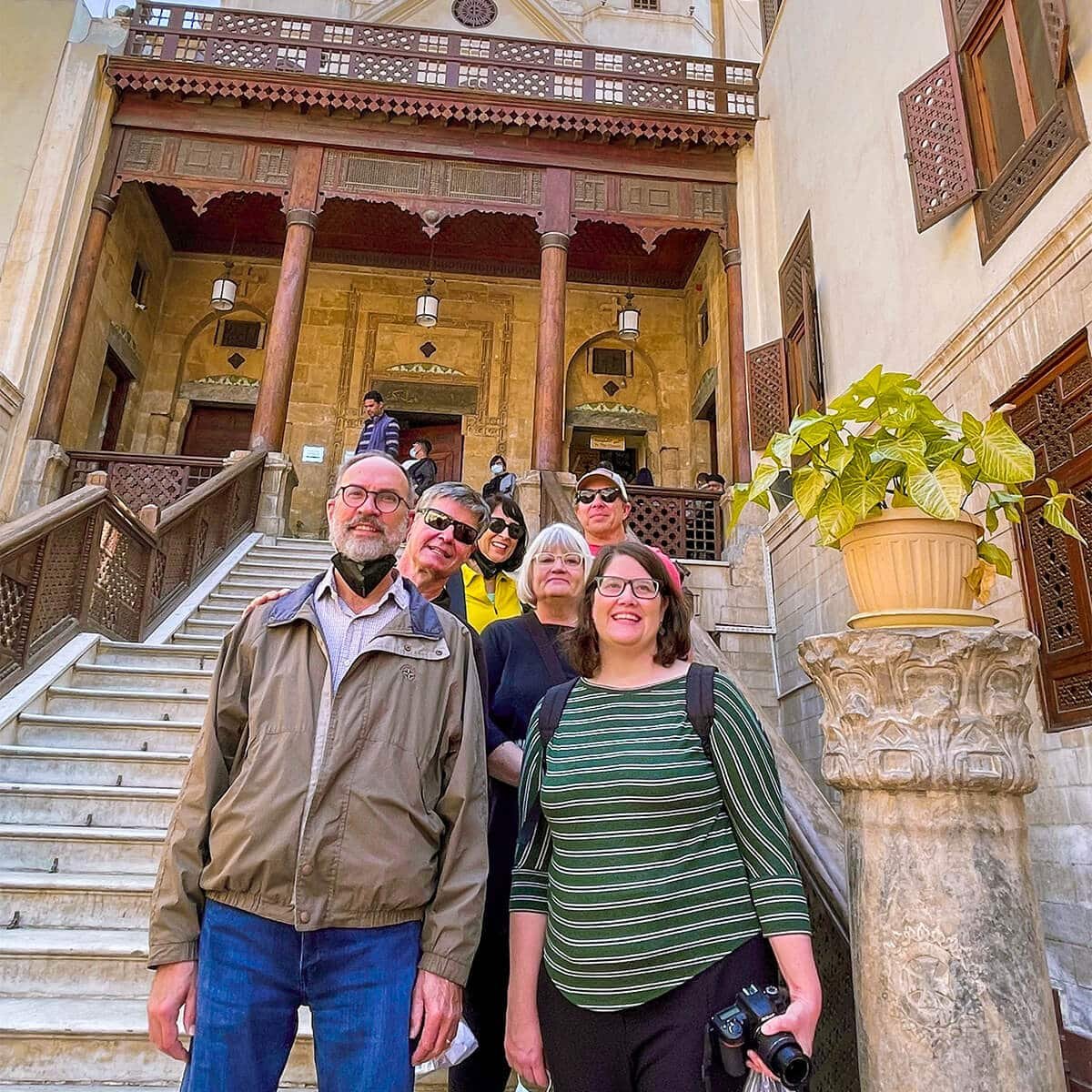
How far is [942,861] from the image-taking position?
182 centimetres

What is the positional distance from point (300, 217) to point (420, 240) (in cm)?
305

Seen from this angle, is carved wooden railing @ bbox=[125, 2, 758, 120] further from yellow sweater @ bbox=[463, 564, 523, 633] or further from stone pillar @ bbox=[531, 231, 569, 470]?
yellow sweater @ bbox=[463, 564, 523, 633]

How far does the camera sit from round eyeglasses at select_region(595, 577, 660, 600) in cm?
180

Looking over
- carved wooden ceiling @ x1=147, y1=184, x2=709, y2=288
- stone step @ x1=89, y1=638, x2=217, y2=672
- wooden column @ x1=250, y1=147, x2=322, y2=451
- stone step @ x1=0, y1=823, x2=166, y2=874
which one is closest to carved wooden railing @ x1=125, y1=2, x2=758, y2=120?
wooden column @ x1=250, y1=147, x2=322, y2=451

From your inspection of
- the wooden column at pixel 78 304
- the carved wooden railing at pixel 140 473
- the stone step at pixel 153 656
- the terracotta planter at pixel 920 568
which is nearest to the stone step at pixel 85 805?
the stone step at pixel 153 656

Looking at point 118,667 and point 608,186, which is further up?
point 608,186

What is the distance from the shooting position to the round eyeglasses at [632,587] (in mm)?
1801

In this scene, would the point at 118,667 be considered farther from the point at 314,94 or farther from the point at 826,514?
the point at 314,94

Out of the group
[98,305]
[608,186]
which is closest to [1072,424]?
[608,186]

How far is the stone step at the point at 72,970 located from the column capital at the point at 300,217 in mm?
9185

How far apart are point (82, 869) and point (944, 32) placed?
775 centimetres

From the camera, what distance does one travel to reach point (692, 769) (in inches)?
62.6

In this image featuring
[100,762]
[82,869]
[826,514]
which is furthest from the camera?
[100,762]

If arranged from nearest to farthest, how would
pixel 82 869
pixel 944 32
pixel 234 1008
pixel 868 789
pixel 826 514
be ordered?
1. pixel 234 1008
2. pixel 868 789
3. pixel 826 514
4. pixel 82 869
5. pixel 944 32
